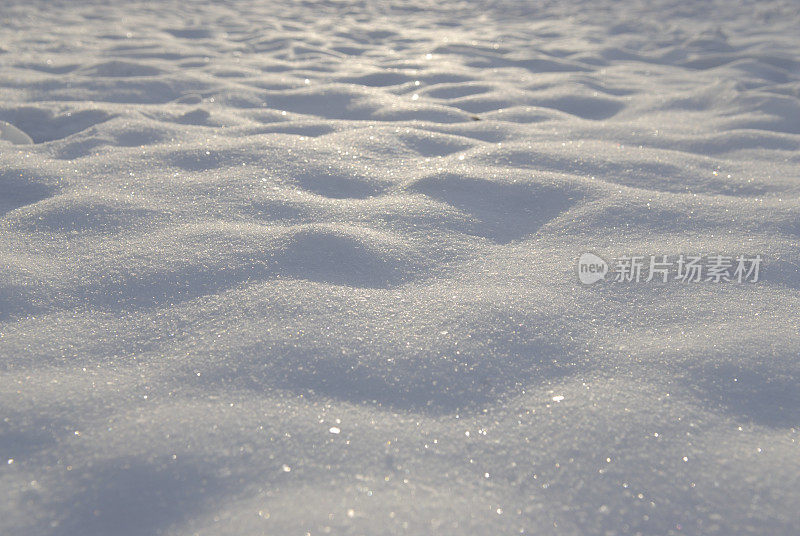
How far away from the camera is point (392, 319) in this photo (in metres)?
0.97

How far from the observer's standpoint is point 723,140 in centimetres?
179

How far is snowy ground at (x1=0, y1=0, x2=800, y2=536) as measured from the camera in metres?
0.69

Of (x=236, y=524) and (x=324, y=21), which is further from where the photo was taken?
(x=324, y=21)

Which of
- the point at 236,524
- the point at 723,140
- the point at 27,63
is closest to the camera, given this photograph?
the point at 236,524

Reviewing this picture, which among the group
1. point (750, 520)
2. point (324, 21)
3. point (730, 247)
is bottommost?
point (750, 520)

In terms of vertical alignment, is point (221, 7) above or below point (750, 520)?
above

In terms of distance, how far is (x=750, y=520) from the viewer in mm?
671

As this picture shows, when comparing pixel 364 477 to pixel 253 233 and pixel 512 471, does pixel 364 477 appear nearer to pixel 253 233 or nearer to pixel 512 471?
pixel 512 471

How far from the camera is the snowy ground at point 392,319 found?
694 mm

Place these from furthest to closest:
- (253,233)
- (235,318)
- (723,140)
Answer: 1. (723,140)
2. (253,233)
3. (235,318)

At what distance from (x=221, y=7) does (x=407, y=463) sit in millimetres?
4685

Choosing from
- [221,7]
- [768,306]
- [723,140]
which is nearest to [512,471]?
[768,306]

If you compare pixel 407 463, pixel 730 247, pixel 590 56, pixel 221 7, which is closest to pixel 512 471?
pixel 407 463

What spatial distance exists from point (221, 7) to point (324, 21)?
1098mm
